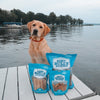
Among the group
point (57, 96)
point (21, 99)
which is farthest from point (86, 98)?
point (21, 99)

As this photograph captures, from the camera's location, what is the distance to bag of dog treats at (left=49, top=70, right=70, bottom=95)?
7.51 feet

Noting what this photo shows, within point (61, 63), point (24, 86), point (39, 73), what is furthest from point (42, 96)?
point (61, 63)

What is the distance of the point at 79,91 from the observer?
2.52 metres

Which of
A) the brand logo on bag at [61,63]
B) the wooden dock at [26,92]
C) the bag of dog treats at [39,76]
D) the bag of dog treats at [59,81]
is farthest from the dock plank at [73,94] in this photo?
the brand logo on bag at [61,63]

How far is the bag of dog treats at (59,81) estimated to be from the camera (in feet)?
7.51

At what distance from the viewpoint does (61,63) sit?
225cm

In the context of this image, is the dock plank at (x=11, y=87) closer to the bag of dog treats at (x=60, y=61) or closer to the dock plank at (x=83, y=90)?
the bag of dog treats at (x=60, y=61)

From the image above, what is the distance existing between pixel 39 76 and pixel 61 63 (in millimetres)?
511

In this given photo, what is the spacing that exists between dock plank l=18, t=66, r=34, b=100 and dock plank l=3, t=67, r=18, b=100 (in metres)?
0.12

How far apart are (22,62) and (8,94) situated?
130 inches

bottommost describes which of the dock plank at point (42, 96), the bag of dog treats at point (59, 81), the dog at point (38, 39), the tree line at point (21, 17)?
the dock plank at point (42, 96)

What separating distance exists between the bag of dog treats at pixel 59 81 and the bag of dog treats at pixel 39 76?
0.12 m

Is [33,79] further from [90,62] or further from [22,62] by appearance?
[90,62]

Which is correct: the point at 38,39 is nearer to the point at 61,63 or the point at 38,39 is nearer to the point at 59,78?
the point at 61,63
